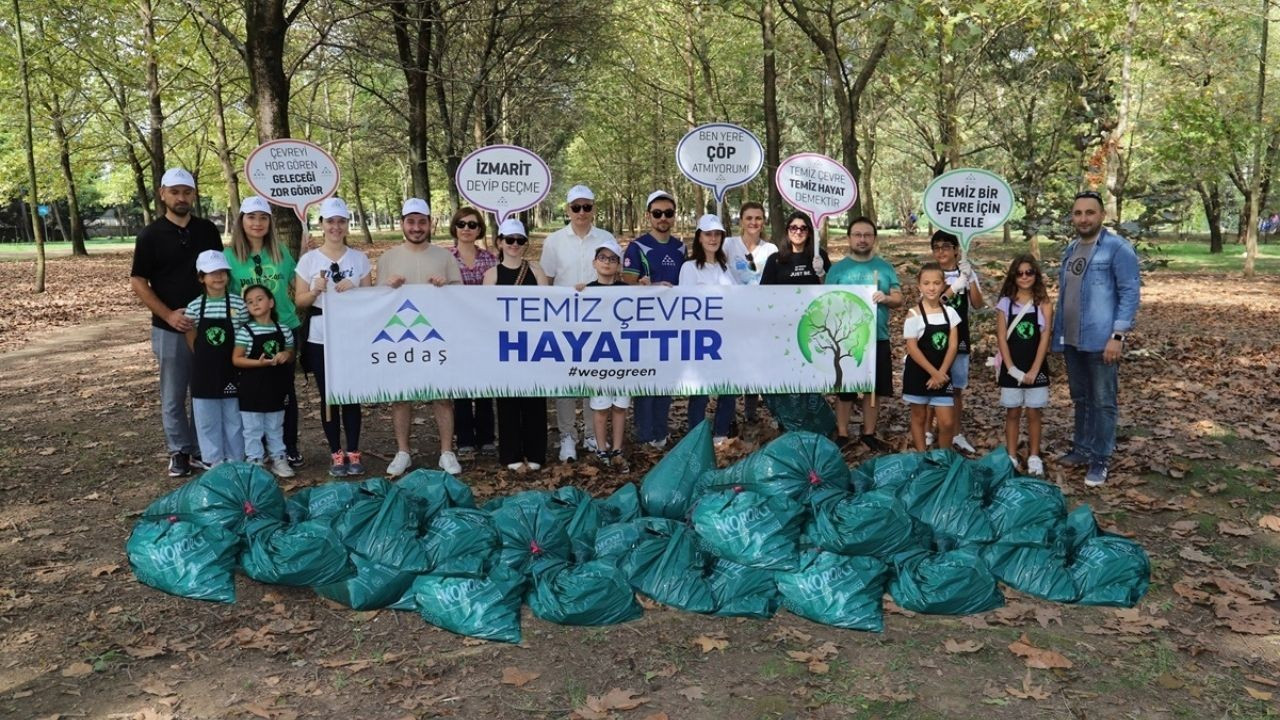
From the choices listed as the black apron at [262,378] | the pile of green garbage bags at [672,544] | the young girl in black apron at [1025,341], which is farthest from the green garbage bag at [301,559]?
the young girl in black apron at [1025,341]

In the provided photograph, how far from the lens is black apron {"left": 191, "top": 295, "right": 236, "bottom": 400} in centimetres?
595

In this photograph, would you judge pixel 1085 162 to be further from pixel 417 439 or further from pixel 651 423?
pixel 417 439

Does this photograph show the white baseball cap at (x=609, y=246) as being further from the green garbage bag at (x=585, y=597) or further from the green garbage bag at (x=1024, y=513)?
the green garbage bag at (x=1024, y=513)

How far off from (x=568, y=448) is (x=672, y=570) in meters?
2.44

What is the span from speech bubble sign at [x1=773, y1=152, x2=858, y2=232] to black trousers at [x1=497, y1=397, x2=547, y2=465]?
8.71 ft

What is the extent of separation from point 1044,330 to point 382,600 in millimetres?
4716

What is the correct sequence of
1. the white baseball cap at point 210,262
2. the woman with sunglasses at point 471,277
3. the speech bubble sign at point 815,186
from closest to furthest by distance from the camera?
the white baseball cap at point 210,262 < the woman with sunglasses at point 471,277 < the speech bubble sign at point 815,186

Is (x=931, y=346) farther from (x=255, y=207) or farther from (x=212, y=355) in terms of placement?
(x=212, y=355)

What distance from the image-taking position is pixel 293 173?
7242 millimetres

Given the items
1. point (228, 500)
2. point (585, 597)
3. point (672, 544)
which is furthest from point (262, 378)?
point (672, 544)

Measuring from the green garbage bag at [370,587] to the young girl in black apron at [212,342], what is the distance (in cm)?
215

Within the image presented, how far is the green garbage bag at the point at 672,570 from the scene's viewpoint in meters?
4.40

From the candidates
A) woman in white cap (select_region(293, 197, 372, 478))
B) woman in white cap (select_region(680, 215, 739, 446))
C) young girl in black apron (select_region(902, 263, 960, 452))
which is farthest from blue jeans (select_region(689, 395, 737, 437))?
woman in white cap (select_region(293, 197, 372, 478))

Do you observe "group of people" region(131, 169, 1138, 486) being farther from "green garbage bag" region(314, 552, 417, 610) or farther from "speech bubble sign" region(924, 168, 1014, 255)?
"green garbage bag" region(314, 552, 417, 610)
